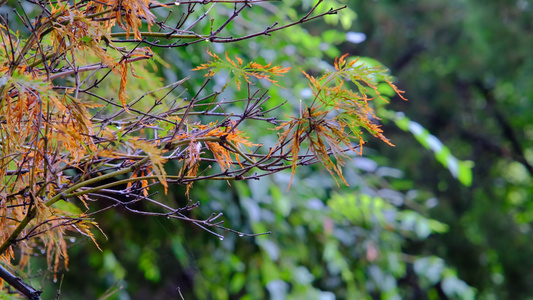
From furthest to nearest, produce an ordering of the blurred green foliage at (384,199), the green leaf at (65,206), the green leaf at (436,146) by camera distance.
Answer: the blurred green foliage at (384,199)
the green leaf at (436,146)
the green leaf at (65,206)

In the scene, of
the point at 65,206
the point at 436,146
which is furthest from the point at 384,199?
the point at 65,206

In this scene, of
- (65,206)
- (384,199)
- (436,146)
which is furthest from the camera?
(384,199)

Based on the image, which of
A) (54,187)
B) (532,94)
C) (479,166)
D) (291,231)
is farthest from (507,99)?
(54,187)

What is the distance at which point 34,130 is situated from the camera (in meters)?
0.47

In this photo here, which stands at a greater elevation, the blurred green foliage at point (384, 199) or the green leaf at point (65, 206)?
the green leaf at point (65, 206)

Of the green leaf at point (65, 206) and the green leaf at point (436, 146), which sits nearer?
the green leaf at point (65, 206)

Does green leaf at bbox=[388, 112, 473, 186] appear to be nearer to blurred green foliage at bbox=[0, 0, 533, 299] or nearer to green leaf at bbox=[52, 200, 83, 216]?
blurred green foliage at bbox=[0, 0, 533, 299]

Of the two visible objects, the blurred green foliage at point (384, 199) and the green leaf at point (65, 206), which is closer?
the green leaf at point (65, 206)

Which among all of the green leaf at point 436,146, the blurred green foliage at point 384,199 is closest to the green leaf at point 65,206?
the blurred green foliage at point 384,199

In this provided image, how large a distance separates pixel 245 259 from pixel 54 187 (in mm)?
1284

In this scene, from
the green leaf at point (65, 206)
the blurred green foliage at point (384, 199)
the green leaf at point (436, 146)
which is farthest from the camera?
the blurred green foliage at point (384, 199)

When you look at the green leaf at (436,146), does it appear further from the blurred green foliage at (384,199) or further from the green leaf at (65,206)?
the green leaf at (65,206)

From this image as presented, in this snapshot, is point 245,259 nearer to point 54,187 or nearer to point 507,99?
point 54,187

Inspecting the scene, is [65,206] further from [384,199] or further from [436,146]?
[384,199]
